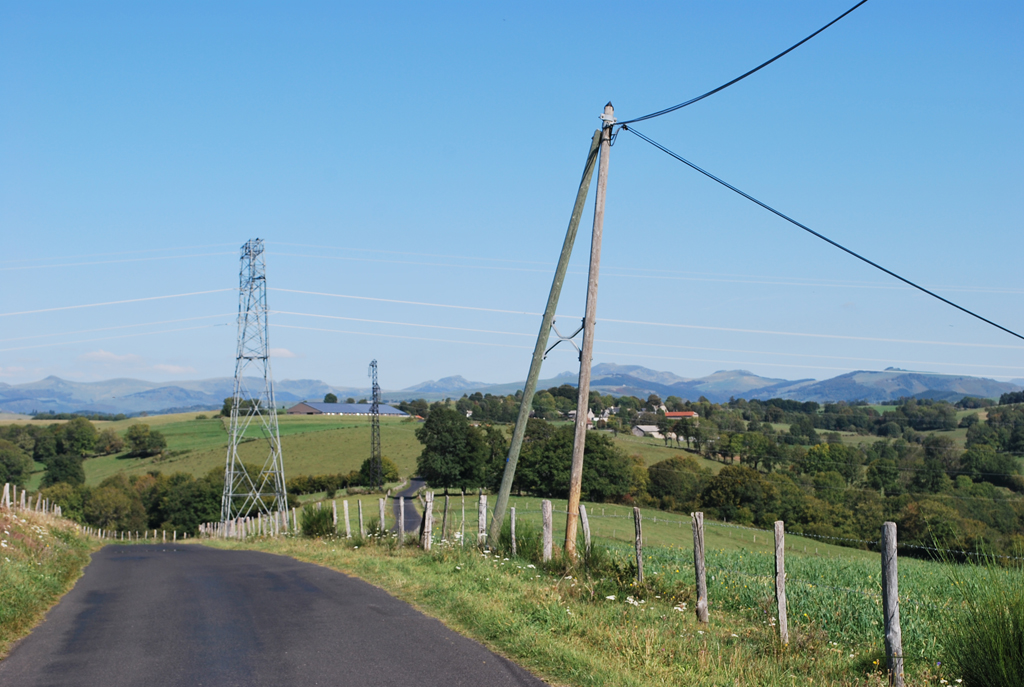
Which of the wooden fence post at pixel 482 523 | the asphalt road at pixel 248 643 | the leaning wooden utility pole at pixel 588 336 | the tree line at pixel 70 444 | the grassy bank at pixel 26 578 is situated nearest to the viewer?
the asphalt road at pixel 248 643

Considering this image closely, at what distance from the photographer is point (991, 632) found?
6730 mm

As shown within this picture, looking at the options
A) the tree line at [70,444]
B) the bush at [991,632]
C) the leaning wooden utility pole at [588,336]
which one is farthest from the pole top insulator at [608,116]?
the tree line at [70,444]

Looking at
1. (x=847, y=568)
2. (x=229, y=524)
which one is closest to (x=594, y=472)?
(x=229, y=524)

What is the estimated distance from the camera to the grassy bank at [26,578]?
10469 mm

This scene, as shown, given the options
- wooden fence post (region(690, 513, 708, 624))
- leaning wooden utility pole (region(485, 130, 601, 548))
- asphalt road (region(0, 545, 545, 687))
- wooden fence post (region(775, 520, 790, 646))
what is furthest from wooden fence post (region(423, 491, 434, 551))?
wooden fence post (region(775, 520, 790, 646))

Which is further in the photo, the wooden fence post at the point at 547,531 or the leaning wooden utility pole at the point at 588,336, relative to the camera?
the leaning wooden utility pole at the point at 588,336

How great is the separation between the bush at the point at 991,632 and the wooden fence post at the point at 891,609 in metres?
0.45

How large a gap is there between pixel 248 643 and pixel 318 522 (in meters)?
21.5

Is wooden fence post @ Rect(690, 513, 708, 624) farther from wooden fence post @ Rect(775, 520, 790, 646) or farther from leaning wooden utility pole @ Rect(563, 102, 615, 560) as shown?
leaning wooden utility pole @ Rect(563, 102, 615, 560)

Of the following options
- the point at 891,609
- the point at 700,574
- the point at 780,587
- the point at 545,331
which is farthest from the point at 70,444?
the point at 891,609

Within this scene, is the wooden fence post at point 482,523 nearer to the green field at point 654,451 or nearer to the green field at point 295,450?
the green field at point 295,450

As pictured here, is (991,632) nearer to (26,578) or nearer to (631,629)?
(631,629)

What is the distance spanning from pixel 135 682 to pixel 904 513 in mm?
83407

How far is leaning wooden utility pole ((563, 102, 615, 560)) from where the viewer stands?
14.7 metres
